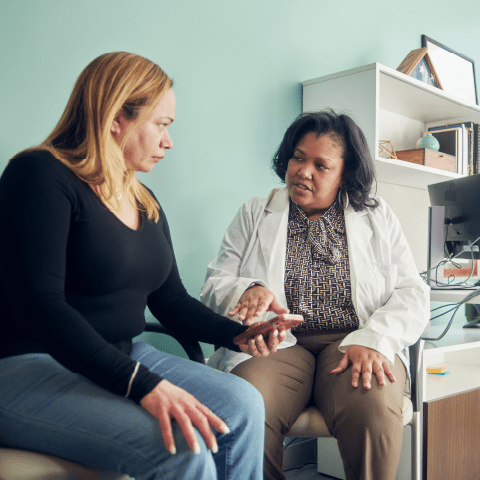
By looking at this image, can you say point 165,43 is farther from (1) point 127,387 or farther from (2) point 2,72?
(1) point 127,387

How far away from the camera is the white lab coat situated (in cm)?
140

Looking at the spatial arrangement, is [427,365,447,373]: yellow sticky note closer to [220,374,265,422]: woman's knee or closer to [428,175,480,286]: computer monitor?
[428,175,480,286]: computer monitor

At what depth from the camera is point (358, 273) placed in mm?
1512

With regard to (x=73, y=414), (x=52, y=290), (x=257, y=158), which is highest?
(x=257, y=158)

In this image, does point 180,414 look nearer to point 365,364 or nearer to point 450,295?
point 365,364

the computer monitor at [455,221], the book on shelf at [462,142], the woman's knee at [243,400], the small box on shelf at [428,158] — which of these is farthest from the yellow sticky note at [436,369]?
the woman's knee at [243,400]

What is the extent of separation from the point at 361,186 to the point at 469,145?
1.32 meters

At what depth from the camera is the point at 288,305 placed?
1513 mm

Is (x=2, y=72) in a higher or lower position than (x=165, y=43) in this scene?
lower

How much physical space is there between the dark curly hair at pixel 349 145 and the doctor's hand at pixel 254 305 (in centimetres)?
50

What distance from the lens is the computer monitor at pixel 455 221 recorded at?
213 centimetres

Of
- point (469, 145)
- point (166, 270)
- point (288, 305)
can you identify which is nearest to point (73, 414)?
point (166, 270)

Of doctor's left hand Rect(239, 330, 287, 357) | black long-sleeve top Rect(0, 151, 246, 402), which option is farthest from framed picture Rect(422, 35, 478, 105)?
black long-sleeve top Rect(0, 151, 246, 402)

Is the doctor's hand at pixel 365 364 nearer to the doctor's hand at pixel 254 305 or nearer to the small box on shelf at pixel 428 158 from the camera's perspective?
the doctor's hand at pixel 254 305
